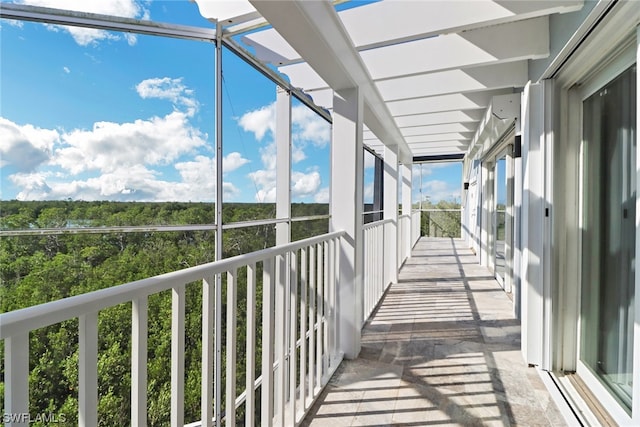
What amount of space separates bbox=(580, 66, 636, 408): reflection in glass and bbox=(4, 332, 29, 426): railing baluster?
2.10 metres

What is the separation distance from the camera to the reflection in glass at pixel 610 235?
60.0 inches

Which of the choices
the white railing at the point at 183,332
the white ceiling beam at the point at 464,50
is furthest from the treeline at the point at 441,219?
the white railing at the point at 183,332

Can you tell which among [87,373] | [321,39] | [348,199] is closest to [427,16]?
[321,39]

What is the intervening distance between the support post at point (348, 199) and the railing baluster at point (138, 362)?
1.74m

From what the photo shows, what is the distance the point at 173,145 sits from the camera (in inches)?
102

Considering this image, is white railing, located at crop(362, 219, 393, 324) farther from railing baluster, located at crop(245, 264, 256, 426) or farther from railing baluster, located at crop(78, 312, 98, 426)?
railing baluster, located at crop(78, 312, 98, 426)

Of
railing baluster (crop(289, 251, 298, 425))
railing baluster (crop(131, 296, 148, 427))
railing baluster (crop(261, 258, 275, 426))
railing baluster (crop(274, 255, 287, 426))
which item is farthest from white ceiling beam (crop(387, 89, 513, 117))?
railing baluster (crop(131, 296, 148, 427))

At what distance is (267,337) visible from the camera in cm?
146

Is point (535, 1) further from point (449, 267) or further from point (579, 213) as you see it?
point (449, 267)

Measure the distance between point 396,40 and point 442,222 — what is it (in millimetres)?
9540

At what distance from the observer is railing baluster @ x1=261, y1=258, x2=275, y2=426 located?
1456mm

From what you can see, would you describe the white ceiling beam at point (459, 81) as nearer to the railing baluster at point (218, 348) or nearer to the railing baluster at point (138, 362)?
the railing baluster at point (218, 348)

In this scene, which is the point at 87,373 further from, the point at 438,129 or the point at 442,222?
the point at 442,222

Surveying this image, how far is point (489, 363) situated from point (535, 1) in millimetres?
2269
